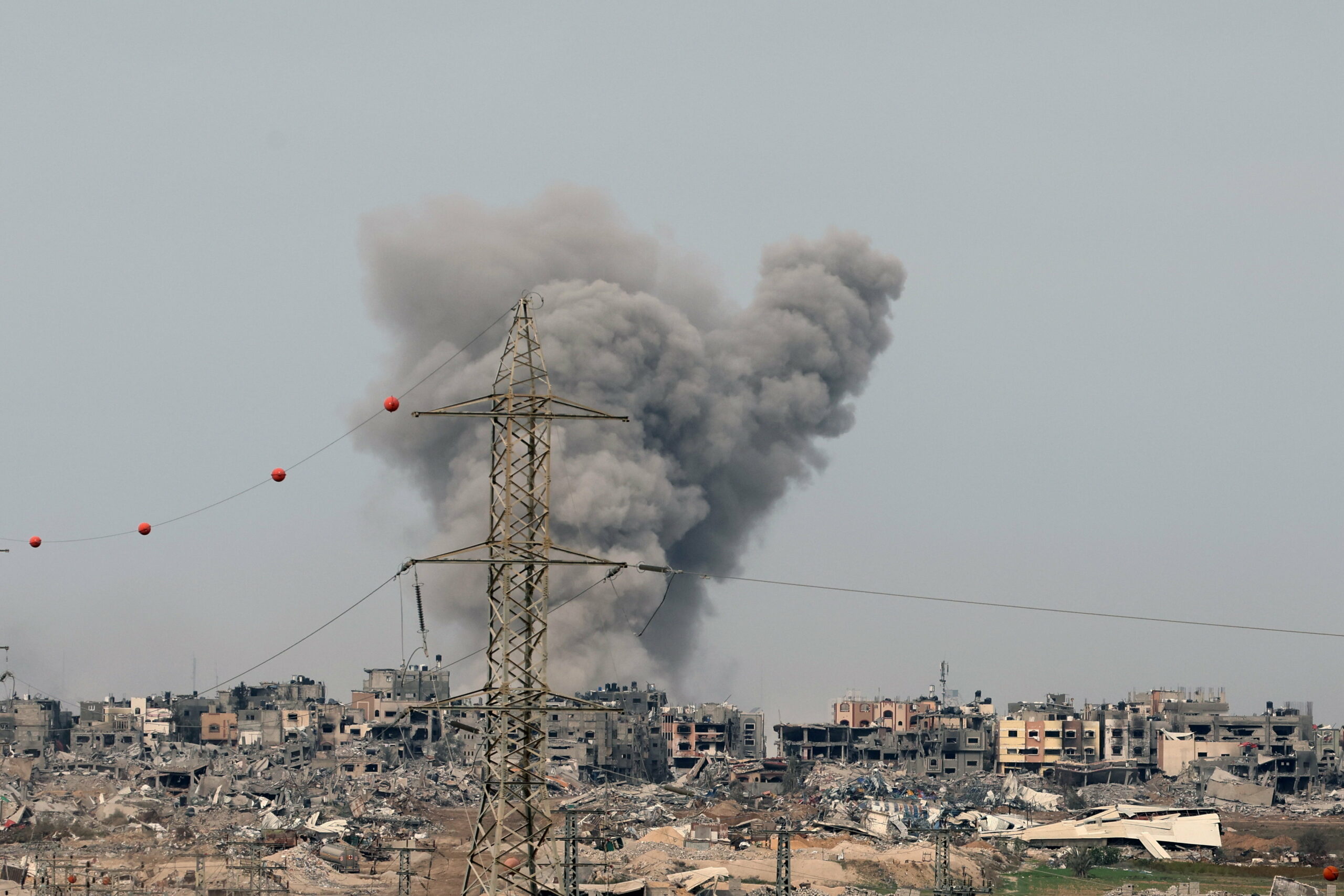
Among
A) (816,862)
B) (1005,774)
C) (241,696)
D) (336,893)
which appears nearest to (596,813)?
(816,862)

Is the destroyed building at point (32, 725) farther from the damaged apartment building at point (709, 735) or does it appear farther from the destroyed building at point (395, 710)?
the damaged apartment building at point (709, 735)

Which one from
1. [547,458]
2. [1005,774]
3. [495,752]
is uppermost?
[547,458]

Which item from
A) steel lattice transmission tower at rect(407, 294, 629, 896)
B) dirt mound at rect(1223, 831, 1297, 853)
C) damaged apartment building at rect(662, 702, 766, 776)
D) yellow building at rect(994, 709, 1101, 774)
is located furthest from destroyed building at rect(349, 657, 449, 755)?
steel lattice transmission tower at rect(407, 294, 629, 896)

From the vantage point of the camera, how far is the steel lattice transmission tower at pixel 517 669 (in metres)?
27.7

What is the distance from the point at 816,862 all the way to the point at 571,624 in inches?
1767

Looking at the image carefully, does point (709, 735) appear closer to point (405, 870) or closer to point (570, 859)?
point (405, 870)

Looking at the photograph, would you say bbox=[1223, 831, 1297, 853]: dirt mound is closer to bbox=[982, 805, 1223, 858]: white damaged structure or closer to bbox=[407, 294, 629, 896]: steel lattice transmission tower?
bbox=[982, 805, 1223, 858]: white damaged structure

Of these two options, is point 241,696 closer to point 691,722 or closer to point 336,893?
point 691,722

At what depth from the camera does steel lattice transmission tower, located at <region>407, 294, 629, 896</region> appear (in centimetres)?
2772

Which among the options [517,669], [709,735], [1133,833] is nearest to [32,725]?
[709,735]

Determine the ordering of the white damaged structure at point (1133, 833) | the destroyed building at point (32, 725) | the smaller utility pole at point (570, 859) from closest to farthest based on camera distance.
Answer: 1. the smaller utility pole at point (570, 859)
2. the white damaged structure at point (1133, 833)
3. the destroyed building at point (32, 725)

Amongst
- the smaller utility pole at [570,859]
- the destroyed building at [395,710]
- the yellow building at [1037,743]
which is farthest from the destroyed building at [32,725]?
the smaller utility pole at [570,859]

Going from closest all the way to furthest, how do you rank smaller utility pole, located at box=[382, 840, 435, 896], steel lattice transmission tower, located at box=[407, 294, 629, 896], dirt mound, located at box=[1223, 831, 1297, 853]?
steel lattice transmission tower, located at box=[407, 294, 629, 896] → smaller utility pole, located at box=[382, 840, 435, 896] → dirt mound, located at box=[1223, 831, 1297, 853]

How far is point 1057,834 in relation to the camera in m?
100
